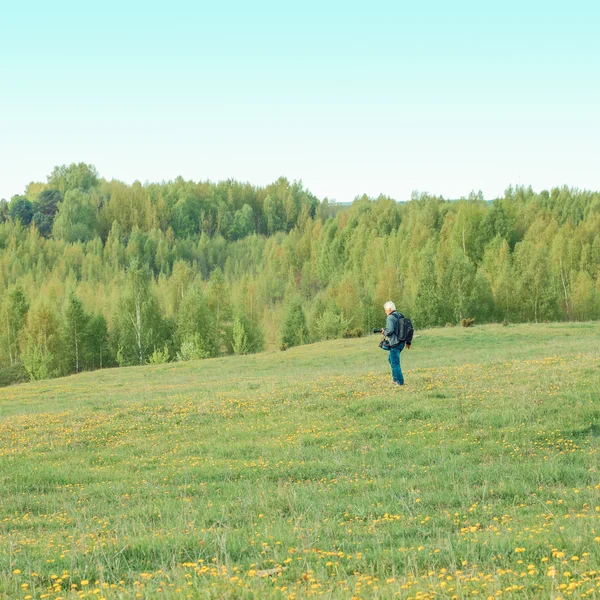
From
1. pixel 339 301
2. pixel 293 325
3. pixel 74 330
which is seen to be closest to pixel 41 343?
pixel 74 330

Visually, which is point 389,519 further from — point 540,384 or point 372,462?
point 540,384

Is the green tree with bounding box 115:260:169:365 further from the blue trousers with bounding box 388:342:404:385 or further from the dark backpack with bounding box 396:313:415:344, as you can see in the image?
the dark backpack with bounding box 396:313:415:344

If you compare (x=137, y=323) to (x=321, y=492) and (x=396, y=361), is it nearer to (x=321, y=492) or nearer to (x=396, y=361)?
(x=396, y=361)

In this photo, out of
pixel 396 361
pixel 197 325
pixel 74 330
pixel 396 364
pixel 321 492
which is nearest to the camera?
pixel 321 492

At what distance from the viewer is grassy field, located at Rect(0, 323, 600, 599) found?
7203mm

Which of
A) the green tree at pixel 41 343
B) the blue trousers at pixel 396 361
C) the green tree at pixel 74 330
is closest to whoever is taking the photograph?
the blue trousers at pixel 396 361

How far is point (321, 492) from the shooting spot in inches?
467

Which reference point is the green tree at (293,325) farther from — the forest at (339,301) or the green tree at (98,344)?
the green tree at (98,344)

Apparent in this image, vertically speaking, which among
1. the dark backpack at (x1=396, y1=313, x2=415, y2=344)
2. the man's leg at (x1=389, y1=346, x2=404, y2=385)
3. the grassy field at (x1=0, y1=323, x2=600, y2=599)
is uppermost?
the dark backpack at (x1=396, y1=313, x2=415, y2=344)

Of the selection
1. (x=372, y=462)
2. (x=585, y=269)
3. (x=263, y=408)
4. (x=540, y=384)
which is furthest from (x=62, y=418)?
(x=585, y=269)

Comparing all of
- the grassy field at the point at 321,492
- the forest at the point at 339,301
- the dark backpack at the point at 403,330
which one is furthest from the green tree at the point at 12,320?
the dark backpack at the point at 403,330

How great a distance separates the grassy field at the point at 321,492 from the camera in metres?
7.20

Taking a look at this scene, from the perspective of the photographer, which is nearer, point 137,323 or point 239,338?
point 239,338

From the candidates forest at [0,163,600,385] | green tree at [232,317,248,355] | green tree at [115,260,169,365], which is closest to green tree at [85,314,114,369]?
forest at [0,163,600,385]
